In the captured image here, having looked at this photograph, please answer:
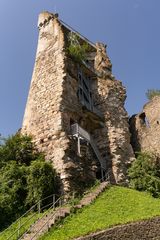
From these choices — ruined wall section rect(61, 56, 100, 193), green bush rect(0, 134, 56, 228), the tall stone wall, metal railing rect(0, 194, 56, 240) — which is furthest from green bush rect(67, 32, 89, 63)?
metal railing rect(0, 194, 56, 240)

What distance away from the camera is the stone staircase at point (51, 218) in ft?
46.6

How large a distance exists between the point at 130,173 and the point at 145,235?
970 cm

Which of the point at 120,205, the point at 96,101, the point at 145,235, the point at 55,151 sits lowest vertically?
the point at 145,235

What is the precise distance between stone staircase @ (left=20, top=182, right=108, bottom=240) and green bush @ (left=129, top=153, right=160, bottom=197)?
4.30 m

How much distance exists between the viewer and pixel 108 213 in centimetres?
1616

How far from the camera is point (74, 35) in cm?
2986

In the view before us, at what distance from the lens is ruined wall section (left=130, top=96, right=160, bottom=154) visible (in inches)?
1085

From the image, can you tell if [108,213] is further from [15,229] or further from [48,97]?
[48,97]

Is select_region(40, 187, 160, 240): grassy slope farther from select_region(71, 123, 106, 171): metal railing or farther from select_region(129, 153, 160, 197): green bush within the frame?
select_region(71, 123, 106, 171): metal railing

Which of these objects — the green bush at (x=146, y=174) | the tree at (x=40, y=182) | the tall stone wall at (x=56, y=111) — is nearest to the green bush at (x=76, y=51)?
the tall stone wall at (x=56, y=111)

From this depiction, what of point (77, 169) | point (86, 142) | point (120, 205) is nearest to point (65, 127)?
point (86, 142)

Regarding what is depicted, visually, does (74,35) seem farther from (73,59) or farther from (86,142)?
(86,142)

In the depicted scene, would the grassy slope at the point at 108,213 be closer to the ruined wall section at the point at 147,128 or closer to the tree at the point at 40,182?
the tree at the point at 40,182

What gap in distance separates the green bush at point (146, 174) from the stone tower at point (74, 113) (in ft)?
3.27
